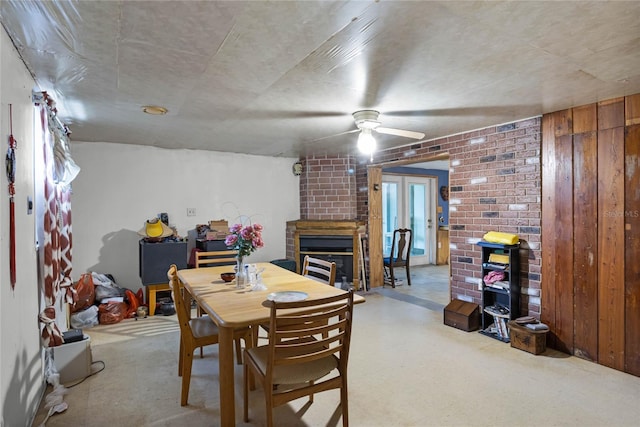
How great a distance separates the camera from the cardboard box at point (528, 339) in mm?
2955

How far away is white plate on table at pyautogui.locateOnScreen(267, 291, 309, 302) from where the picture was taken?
2084 mm

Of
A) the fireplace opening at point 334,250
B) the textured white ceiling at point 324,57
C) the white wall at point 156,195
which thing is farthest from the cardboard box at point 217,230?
the textured white ceiling at point 324,57

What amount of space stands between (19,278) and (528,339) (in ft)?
11.9

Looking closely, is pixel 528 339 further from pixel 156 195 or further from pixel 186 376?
pixel 156 195

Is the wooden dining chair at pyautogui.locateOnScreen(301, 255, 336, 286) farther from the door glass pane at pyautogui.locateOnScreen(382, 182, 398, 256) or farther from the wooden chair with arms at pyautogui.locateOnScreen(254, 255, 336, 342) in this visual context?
the door glass pane at pyautogui.locateOnScreen(382, 182, 398, 256)

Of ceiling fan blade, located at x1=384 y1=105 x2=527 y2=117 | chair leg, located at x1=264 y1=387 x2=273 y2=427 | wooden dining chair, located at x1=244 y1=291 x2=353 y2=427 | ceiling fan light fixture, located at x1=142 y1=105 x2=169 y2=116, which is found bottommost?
chair leg, located at x1=264 y1=387 x2=273 y2=427

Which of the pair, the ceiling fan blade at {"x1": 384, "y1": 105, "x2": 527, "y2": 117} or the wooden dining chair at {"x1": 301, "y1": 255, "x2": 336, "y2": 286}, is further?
the ceiling fan blade at {"x1": 384, "y1": 105, "x2": 527, "y2": 117}

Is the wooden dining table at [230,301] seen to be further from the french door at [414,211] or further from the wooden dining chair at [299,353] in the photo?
the french door at [414,211]

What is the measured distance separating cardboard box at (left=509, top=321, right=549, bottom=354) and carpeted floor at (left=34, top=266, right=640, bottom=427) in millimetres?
70

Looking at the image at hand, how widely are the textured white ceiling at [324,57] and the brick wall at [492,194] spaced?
35cm

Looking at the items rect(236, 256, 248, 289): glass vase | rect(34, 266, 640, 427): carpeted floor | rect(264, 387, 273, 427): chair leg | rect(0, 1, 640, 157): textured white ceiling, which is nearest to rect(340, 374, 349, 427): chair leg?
rect(34, 266, 640, 427): carpeted floor

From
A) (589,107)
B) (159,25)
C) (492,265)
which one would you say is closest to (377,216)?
(492,265)

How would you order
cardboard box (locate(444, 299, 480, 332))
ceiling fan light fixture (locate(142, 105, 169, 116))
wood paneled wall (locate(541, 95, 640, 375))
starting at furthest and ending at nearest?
1. cardboard box (locate(444, 299, 480, 332))
2. ceiling fan light fixture (locate(142, 105, 169, 116))
3. wood paneled wall (locate(541, 95, 640, 375))

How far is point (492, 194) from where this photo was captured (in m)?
3.57
